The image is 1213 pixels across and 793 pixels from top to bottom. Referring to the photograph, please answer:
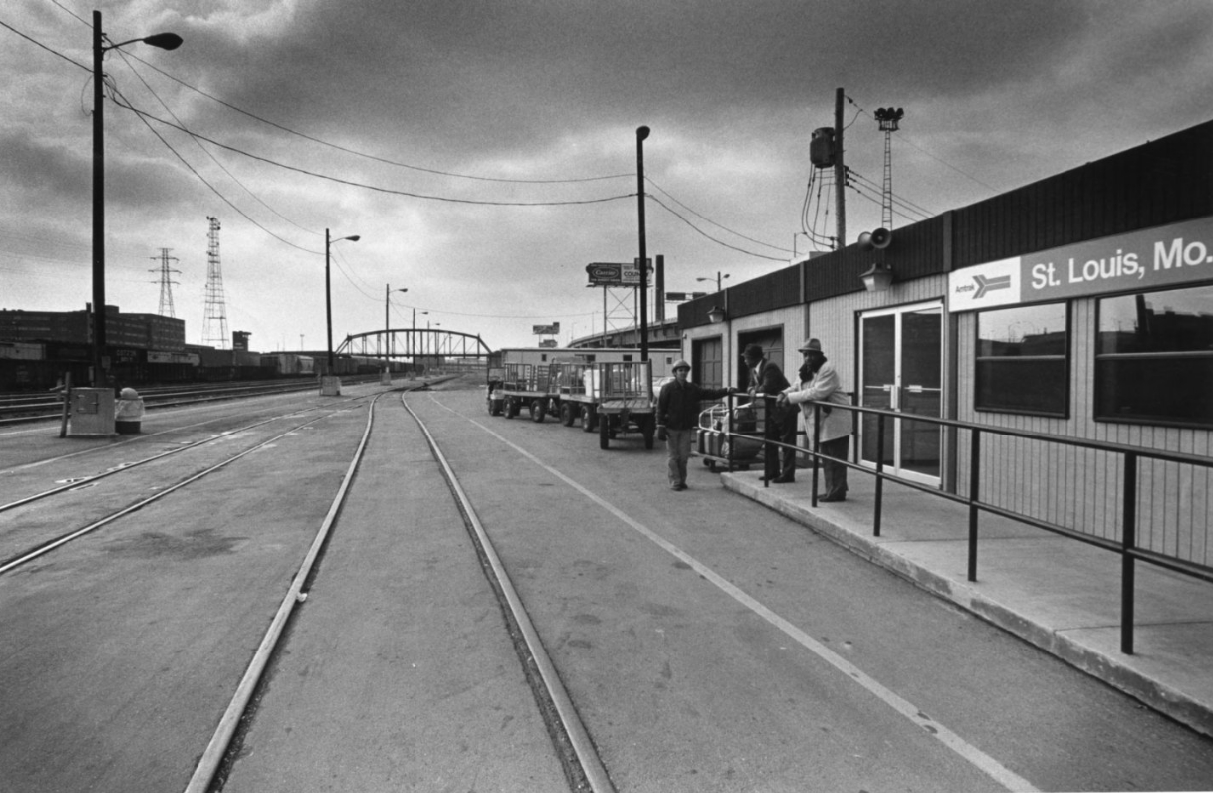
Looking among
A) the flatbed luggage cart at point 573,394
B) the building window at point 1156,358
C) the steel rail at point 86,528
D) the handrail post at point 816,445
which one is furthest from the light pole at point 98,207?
the building window at point 1156,358

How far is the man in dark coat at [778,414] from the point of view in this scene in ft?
30.2

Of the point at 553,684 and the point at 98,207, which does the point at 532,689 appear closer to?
the point at 553,684

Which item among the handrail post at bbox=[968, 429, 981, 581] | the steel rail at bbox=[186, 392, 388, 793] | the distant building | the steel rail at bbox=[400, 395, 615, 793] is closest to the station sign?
the handrail post at bbox=[968, 429, 981, 581]

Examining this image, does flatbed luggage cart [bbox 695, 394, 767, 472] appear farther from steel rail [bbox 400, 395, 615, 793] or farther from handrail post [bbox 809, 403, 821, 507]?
steel rail [bbox 400, 395, 615, 793]

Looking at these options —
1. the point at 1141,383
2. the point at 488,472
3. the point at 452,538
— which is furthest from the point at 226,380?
the point at 1141,383

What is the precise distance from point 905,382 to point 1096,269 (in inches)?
141

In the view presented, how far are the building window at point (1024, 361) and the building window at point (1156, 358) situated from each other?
47 centimetres

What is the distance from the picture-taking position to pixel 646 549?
21.1ft

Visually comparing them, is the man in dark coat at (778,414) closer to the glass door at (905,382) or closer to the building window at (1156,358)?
the glass door at (905,382)

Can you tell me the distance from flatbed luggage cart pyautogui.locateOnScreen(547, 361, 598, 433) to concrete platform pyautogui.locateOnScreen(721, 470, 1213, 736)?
10602mm

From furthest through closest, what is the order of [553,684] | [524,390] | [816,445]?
[524,390] < [816,445] < [553,684]

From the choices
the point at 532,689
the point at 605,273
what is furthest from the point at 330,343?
the point at 532,689

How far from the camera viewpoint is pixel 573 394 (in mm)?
19812

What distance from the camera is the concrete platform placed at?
3574 millimetres
